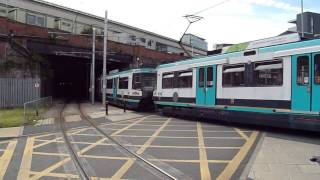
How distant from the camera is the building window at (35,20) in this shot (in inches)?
1970

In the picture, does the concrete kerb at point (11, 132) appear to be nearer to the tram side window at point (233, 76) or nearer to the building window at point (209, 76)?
the building window at point (209, 76)

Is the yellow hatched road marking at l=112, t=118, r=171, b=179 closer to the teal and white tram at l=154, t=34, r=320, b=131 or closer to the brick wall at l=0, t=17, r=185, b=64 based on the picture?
the teal and white tram at l=154, t=34, r=320, b=131

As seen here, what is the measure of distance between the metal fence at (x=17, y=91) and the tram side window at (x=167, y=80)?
13812 millimetres

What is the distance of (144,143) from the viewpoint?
14055 millimetres

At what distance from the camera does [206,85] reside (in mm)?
19578

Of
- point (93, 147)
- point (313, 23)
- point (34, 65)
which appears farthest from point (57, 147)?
point (313, 23)

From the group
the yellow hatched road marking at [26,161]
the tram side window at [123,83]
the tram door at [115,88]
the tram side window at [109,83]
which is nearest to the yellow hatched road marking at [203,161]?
the yellow hatched road marking at [26,161]

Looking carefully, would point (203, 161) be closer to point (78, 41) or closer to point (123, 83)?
point (123, 83)

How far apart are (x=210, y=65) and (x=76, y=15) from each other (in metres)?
42.4

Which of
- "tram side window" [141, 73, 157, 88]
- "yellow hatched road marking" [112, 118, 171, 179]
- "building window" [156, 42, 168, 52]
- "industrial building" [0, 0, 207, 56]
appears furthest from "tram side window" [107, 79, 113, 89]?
"building window" [156, 42, 168, 52]

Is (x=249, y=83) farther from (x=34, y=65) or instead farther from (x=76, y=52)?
(x=76, y=52)

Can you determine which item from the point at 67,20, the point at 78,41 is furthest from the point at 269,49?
the point at 67,20

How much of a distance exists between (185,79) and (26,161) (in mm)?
11696

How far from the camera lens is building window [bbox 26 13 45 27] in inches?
1970
